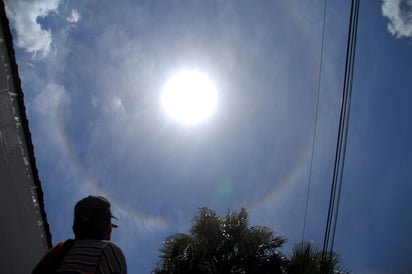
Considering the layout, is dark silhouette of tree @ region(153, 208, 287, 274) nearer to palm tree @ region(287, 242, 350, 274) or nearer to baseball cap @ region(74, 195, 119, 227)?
palm tree @ region(287, 242, 350, 274)

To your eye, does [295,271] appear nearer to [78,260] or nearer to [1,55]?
[78,260]

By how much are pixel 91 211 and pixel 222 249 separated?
522 cm

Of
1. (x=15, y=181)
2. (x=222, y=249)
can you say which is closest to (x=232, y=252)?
(x=222, y=249)

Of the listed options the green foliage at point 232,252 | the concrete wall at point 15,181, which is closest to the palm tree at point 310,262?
the green foliage at point 232,252

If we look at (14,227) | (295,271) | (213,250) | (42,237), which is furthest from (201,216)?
(14,227)

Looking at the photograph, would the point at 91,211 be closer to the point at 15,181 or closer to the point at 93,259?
the point at 93,259

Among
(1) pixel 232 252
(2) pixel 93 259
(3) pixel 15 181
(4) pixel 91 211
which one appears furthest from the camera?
(1) pixel 232 252

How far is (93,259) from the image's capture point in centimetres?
182

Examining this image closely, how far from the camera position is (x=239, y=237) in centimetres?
709

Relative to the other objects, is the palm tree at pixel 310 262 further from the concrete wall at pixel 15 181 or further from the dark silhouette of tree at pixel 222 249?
the concrete wall at pixel 15 181

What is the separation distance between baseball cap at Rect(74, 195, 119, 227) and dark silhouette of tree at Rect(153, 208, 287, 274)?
14.7ft

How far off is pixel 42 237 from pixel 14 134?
1959mm

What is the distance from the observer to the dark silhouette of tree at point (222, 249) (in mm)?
6320

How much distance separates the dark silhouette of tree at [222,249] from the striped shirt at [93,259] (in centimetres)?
454
